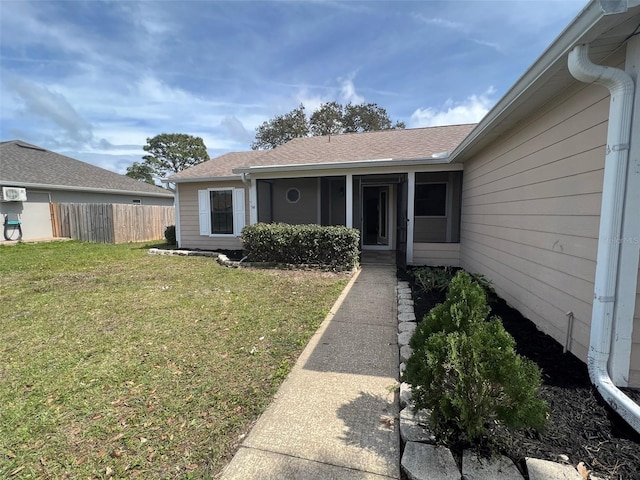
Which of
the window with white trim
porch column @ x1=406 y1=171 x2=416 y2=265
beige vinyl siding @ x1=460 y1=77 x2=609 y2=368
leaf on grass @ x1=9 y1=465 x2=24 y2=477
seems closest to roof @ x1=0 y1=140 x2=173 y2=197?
the window with white trim

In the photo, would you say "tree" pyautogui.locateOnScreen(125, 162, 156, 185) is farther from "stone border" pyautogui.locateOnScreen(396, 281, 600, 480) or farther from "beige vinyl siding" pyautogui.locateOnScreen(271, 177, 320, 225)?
"stone border" pyautogui.locateOnScreen(396, 281, 600, 480)

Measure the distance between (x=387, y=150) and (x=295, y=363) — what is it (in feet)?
22.2

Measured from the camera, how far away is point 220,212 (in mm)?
9562

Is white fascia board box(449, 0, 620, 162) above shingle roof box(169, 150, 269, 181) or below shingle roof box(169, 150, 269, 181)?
below

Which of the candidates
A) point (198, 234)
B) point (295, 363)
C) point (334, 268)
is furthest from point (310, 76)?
point (295, 363)

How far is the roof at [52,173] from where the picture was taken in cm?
1299

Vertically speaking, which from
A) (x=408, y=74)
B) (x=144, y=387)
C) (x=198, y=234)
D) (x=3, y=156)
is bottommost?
(x=144, y=387)

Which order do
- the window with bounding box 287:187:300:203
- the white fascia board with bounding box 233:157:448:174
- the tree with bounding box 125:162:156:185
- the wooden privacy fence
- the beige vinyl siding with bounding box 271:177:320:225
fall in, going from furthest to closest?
the tree with bounding box 125:162:156:185
the wooden privacy fence
the window with bounding box 287:187:300:203
the beige vinyl siding with bounding box 271:177:320:225
the white fascia board with bounding box 233:157:448:174

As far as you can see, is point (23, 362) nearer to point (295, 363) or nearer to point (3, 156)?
point (295, 363)

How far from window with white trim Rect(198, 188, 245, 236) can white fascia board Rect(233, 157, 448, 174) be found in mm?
1521

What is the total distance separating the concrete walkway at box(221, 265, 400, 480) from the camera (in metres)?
1.62

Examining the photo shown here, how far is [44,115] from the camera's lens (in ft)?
148

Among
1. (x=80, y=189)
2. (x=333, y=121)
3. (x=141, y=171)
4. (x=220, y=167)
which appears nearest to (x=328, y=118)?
(x=333, y=121)

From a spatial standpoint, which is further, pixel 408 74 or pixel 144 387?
pixel 408 74
